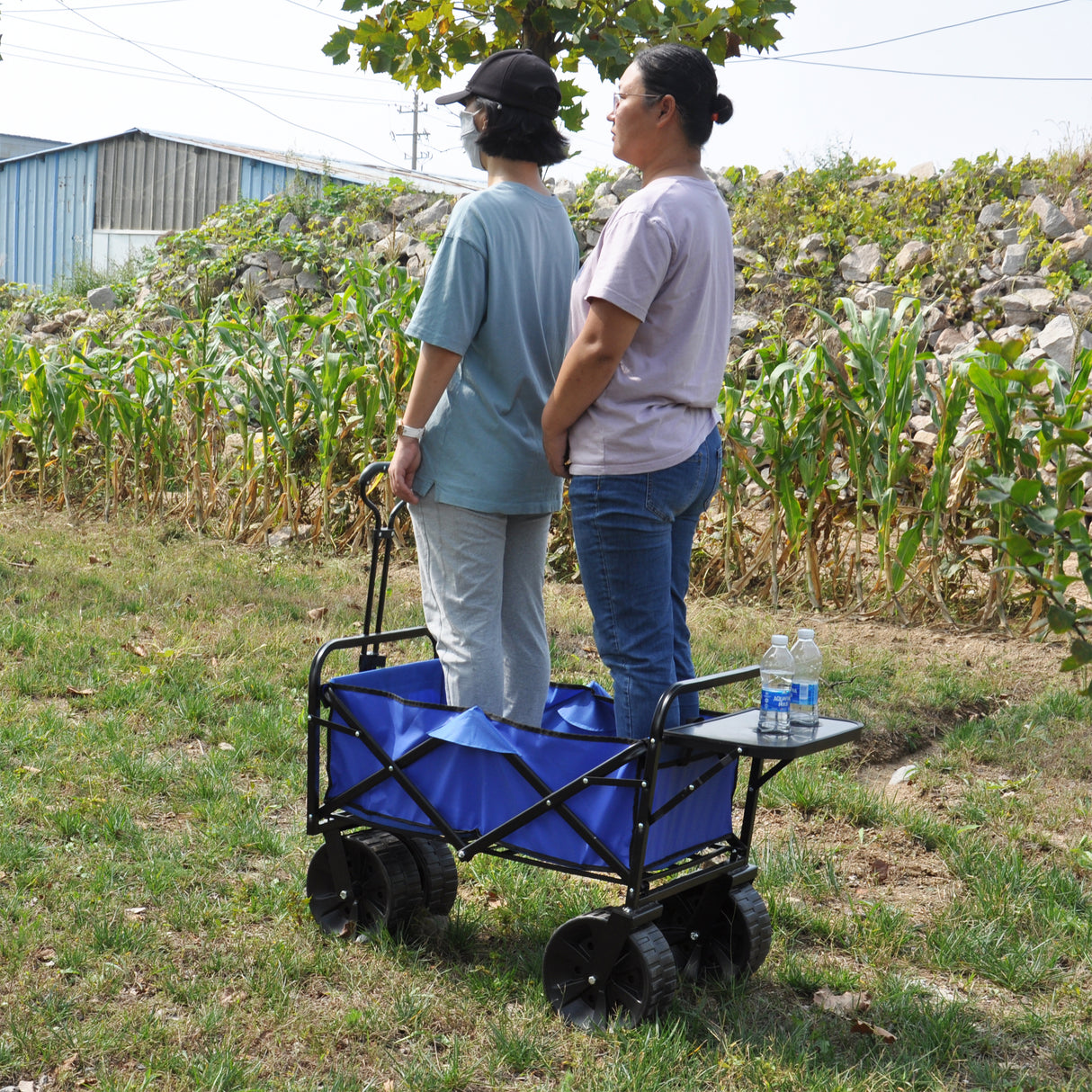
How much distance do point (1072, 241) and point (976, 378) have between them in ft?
23.2

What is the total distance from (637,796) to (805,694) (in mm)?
419

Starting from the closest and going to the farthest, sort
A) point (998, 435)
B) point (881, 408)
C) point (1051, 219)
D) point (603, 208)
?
point (998, 435)
point (881, 408)
point (1051, 219)
point (603, 208)

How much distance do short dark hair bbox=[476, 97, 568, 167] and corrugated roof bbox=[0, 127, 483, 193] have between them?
1464 cm

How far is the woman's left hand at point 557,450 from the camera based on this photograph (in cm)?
242

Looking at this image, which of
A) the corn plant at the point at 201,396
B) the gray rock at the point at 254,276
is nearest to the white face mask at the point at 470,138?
the corn plant at the point at 201,396

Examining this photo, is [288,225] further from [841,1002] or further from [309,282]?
[841,1002]

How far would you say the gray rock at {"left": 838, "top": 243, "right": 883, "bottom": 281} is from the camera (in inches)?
455

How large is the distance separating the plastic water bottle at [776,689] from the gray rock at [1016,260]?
31.5 ft

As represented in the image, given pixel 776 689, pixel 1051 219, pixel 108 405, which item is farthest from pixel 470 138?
pixel 1051 219

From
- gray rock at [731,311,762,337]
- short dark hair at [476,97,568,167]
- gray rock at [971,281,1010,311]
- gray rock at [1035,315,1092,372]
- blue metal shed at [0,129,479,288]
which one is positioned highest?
blue metal shed at [0,129,479,288]

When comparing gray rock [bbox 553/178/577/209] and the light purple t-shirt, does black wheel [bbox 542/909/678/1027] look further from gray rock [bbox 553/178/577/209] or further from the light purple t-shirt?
gray rock [bbox 553/178/577/209]

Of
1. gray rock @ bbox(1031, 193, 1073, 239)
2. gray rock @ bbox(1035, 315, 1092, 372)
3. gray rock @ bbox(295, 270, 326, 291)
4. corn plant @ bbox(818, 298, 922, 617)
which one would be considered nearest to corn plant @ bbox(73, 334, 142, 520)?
corn plant @ bbox(818, 298, 922, 617)

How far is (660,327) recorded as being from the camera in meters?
2.35

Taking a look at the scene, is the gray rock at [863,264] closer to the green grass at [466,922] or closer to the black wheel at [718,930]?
the green grass at [466,922]
